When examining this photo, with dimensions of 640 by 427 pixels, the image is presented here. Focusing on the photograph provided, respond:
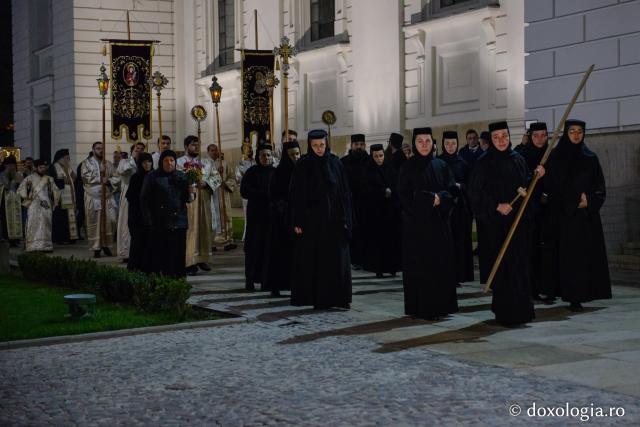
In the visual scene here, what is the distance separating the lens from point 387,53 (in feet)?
71.3

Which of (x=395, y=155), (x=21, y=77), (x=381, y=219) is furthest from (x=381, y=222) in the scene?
(x=21, y=77)

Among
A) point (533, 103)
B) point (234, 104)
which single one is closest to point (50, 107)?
point (234, 104)

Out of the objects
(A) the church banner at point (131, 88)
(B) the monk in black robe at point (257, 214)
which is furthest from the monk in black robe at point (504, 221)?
(A) the church banner at point (131, 88)

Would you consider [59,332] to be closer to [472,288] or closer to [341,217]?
[341,217]

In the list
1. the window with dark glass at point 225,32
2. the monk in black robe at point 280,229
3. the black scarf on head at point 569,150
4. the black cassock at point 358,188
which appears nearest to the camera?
the black scarf on head at point 569,150

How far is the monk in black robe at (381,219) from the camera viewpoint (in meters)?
14.8

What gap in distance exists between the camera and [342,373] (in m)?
7.59

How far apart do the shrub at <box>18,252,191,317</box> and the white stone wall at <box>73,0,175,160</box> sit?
51.4 feet

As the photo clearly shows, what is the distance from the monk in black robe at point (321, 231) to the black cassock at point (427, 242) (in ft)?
2.88

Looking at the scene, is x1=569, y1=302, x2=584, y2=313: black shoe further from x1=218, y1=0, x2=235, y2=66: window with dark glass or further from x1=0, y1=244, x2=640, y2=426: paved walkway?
x1=218, y1=0, x2=235, y2=66: window with dark glass

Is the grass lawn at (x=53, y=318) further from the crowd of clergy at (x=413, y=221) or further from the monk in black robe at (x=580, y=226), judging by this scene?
the monk in black robe at (x=580, y=226)

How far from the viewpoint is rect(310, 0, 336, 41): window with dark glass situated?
24.3 m

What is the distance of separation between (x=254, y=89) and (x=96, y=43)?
403 inches

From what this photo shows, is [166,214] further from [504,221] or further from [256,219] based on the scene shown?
[504,221]
